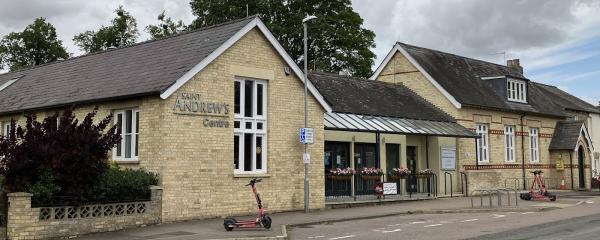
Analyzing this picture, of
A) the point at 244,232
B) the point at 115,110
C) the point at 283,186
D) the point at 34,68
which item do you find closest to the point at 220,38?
the point at 115,110

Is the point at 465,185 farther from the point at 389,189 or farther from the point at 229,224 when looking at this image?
the point at 229,224

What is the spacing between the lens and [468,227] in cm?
1627

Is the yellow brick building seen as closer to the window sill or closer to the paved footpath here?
the paved footpath

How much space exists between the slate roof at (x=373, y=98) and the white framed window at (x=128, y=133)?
9.51m

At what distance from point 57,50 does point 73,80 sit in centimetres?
3299

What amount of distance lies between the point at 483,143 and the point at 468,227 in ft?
57.3

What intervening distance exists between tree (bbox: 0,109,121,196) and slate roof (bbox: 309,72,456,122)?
12184 millimetres

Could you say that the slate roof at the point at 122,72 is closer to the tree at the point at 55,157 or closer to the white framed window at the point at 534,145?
the tree at the point at 55,157

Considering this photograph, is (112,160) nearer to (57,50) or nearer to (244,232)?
(244,232)

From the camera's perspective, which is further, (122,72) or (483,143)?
(483,143)

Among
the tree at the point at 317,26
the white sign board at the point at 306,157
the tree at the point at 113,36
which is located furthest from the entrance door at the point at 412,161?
the tree at the point at 113,36

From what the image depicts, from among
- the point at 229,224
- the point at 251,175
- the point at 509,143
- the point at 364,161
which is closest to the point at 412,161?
the point at 364,161

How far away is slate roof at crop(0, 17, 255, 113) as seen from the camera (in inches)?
714

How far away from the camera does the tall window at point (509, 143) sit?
113ft
